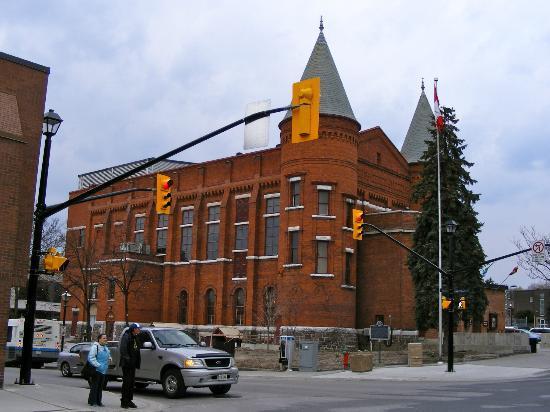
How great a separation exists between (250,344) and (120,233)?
799 inches

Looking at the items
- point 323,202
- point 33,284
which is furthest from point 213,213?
point 33,284

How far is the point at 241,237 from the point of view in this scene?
53500 mm

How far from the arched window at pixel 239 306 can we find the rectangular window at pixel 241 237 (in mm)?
3349

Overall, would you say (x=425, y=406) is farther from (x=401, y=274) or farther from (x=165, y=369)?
(x=401, y=274)

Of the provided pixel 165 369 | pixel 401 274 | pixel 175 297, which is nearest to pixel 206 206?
pixel 175 297

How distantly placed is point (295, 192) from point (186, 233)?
14.3m

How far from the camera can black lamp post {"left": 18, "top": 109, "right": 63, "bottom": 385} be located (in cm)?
1788

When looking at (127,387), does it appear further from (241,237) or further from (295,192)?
(241,237)

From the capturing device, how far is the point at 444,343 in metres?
41.2

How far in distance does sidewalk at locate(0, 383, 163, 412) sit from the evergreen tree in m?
25.4

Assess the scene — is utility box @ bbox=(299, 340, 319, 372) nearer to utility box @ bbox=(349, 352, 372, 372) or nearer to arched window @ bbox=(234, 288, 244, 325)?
utility box @ bbox=(349, 352, 372, 372)

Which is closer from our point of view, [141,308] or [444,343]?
[444,343]

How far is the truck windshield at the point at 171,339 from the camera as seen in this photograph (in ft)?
61.5

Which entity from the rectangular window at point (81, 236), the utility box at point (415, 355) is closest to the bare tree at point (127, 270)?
the rectangular window at point (81, 236)
